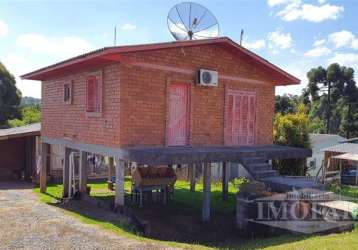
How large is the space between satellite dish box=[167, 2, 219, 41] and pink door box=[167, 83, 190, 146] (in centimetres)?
205

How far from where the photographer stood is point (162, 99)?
12.3 metres

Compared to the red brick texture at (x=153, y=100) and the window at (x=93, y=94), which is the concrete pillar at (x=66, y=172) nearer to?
the red brick texture at (x=153, y=100)

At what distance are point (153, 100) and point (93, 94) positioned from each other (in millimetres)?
2456

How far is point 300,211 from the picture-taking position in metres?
11.0

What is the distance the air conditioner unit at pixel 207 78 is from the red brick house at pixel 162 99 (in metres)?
0.20

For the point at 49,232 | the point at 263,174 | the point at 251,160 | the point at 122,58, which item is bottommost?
the point at 49,232

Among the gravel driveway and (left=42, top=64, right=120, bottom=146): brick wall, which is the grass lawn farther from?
(left=42, top=64, right=120, bottom=146): brick wall

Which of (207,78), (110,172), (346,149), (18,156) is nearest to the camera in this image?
(207,78)

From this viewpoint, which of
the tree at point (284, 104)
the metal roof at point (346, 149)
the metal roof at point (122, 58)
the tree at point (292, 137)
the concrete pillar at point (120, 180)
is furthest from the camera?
the tree at point (284, 104)

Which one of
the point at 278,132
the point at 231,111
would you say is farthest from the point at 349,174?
the point at 231,111

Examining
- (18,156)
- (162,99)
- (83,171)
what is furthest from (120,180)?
(18,156)

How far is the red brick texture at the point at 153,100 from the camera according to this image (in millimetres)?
11586

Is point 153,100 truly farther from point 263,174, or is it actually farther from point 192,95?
point 263,174

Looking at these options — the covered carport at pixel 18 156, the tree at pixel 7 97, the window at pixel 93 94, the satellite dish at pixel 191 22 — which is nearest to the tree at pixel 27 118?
the tree at pixel 7 97
